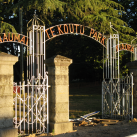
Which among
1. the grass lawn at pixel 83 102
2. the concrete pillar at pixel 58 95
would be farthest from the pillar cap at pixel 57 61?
the grass lawn at pixel 83 102

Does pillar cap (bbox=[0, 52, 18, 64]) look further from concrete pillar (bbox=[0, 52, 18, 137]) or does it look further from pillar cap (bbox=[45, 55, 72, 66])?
pillar cap (bbox=[45, 55, 72, 66])

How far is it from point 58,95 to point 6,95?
162 centimetres

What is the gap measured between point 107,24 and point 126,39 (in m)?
5.10

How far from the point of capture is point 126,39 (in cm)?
1881

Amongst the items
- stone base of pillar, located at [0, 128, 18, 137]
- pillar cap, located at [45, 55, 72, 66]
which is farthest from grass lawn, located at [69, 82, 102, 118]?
stone base of pillar, located at [0, 128, 18, 137]

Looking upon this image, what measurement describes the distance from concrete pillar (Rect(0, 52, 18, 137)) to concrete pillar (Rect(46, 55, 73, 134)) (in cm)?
131

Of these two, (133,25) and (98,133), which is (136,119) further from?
(133,25)

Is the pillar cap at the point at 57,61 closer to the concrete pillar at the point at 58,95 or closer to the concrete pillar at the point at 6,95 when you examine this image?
the concrete pillar at the point at 58,95

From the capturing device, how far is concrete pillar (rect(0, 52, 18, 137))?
20.8ft

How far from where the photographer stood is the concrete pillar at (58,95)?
732 centimetres

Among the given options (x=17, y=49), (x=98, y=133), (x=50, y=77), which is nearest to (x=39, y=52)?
(x=50, y=77)

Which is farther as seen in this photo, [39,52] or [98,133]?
[39,52]

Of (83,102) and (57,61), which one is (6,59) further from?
(83,102)

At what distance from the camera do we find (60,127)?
730cm
